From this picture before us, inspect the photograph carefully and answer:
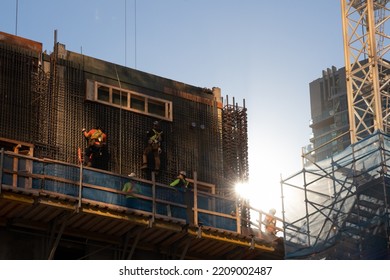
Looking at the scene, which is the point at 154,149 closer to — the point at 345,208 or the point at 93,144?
the point at 93,144

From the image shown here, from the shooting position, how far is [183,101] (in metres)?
47.4

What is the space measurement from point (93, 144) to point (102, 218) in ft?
14.2

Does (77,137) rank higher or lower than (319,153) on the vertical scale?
lower

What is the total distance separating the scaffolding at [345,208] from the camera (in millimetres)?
46938

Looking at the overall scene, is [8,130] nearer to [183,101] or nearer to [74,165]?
[74,165]

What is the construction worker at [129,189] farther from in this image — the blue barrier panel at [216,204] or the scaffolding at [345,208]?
the scaffolding at [345,208]

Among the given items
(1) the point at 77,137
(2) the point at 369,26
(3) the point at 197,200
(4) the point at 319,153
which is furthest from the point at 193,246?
(4) the point at 319,153

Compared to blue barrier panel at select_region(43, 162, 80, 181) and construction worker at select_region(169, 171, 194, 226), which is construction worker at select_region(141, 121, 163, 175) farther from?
blue barrier panel at select_region(43, 162, 80, 181)

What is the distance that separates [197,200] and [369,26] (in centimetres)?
2156

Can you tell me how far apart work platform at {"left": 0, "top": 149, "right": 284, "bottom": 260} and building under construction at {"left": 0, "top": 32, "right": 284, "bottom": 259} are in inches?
1.5

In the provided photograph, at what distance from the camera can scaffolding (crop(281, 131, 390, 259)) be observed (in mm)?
46938

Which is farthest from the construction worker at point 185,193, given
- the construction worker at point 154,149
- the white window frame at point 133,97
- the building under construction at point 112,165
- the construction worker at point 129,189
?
the white window frame at point 133,97

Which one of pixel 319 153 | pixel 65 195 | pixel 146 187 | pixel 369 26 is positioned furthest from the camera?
pixel 319 153

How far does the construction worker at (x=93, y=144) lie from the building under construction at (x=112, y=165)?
347 mm
